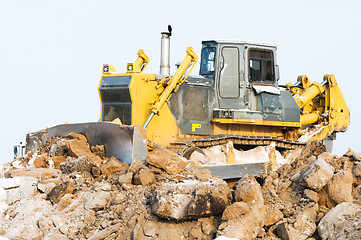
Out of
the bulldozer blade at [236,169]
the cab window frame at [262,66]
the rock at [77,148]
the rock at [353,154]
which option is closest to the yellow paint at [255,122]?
the cab window frame at [262,66]

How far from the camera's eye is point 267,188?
22.5 feet

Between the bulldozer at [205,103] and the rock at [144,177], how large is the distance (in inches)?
103

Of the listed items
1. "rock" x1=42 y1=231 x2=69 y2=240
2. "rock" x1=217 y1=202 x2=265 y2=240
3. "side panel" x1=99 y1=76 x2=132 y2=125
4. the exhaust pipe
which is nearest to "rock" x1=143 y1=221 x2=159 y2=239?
"rock" x1=217 y1=202 x2=265 y2=240

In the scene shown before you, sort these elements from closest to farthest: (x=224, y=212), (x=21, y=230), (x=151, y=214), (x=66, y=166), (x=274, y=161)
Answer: (x=224, y=212)
(x=151, y=214)
(x=21, y=230)
(x=66, y=166)
(x=274, y=161)

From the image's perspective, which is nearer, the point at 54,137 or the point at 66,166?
the point at 66,166

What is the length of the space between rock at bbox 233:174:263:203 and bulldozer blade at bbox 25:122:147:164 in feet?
8.83

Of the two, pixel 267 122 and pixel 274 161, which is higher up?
pixel 267 122

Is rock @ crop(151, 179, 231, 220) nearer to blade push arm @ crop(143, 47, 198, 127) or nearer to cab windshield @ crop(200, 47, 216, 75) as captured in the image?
blade push arm @ crop(143, 47, 198, 127)

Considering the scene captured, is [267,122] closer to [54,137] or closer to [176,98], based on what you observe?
[176,98]

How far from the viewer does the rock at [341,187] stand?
6363 mm

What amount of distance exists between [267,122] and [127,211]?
579cm

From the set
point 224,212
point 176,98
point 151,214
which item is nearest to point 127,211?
point 151,214

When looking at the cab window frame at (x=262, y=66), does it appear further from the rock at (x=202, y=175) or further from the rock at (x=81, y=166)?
the rock at (x=81, y=166)

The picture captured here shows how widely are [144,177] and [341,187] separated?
271 cm
